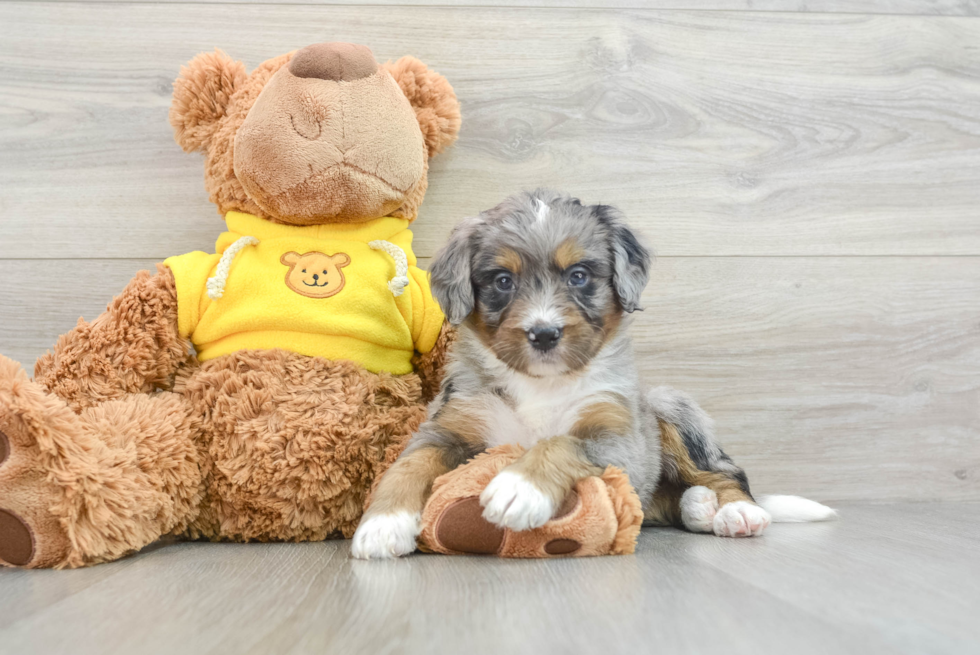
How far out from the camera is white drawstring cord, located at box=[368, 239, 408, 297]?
85.3 inches

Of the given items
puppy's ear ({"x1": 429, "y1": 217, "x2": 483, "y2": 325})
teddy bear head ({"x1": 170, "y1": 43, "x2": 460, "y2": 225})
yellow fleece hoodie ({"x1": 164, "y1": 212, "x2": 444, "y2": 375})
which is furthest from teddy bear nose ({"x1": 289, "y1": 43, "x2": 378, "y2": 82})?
puppy's ear ({"x1": 429, "y1": 217, "x2": 483, "y2": 325})

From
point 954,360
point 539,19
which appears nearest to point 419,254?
point 539,19

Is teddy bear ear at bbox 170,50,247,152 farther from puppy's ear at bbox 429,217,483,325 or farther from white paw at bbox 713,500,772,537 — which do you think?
white paw at bbox 713,500,772,537

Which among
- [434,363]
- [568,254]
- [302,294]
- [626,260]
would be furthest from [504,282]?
[302,294]

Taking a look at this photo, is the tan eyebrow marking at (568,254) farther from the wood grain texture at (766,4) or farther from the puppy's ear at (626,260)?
the wood grain texture at (766,4)

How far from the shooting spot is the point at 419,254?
268cm

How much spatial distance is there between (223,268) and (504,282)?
0.82m

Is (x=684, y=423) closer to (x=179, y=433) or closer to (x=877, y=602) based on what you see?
(x=877, y=602)

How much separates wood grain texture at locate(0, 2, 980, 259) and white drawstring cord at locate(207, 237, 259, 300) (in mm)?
557

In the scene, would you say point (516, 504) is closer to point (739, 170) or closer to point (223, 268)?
point (223, 268)

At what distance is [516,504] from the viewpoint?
1.57 m

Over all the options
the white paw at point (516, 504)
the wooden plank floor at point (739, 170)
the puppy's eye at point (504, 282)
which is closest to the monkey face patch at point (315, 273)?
the puppy's eye at point (504, 282)

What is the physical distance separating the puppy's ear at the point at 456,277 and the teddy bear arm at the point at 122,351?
0.77m

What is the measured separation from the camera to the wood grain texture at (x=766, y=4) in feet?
8.86
